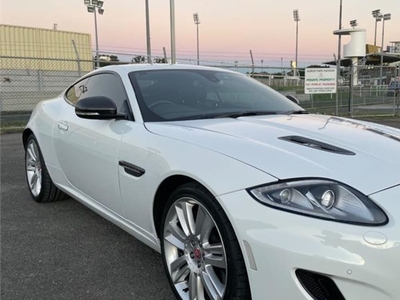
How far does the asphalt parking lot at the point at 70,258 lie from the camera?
254 cm

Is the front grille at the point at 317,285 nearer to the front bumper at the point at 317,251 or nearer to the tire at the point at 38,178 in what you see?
the front bumper at the point at 317,251

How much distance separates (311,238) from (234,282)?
459mm

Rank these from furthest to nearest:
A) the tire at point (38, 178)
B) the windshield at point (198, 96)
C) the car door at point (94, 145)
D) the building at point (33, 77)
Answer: the building at point (33, 77) < the tire at point (38, 178) < the windshield at point (198, 96) < the car door at point (94, 145)

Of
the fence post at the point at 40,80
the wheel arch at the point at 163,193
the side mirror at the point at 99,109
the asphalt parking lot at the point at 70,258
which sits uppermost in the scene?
the fence post at the point at 40,80

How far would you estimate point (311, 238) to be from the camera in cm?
162

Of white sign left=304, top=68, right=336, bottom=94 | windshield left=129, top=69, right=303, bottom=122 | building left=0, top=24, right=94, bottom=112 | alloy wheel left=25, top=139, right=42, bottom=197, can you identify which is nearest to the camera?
windshield left=129, top=69, right=303, bottom=122

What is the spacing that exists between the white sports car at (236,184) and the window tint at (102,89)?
2 cm

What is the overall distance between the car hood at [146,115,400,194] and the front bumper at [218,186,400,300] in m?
0.17

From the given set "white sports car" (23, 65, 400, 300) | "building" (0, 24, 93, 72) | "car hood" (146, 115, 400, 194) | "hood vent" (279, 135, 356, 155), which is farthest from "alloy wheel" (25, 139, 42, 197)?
"building" (0, 24, 93, 72)

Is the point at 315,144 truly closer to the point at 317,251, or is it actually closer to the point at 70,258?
the point at 317,251

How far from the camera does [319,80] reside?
1344cm

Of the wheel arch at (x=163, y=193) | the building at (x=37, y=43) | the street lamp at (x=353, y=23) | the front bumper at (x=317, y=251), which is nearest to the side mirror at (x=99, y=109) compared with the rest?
the wheel arch at (x=163, y=193)

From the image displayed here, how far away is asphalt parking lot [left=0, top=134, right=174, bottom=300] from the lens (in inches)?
100.0

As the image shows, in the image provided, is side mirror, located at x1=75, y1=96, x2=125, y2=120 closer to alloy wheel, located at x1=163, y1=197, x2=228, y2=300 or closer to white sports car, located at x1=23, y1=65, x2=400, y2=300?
white sports car, located at x1=23, y1=65, x2=400, y2=300
